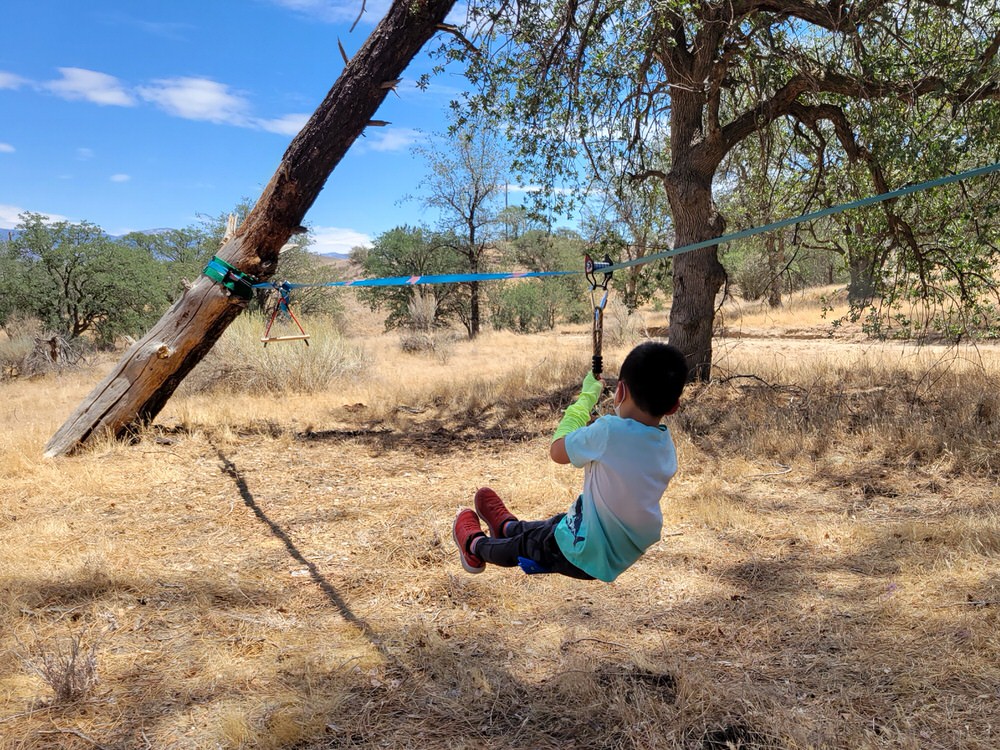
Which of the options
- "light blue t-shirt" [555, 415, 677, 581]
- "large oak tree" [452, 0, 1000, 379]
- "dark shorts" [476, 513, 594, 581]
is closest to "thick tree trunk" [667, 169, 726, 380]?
"large oak tree" [452, 0, 1000, 379]

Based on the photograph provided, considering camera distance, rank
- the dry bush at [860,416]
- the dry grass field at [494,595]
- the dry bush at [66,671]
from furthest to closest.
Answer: the dry bush at [860,416] < the dry bush at [66,671] < the dry grass field at [494,595]

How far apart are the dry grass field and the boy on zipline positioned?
2.20 ft

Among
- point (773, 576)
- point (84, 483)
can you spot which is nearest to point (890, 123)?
point (773, 576)

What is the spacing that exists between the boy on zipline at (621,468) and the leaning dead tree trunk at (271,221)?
5271 millimetres

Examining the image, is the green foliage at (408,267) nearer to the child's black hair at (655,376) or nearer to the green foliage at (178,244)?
the green foliage at (178,244)

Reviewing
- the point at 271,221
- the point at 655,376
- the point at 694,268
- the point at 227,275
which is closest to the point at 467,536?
the point at 655,376

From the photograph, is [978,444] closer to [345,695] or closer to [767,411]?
[767,411]

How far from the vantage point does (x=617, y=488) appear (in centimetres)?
264

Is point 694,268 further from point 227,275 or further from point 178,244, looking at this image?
point 178,244

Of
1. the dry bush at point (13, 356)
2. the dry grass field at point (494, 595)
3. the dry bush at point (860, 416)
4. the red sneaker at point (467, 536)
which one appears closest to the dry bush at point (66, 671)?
the dry grass field at point (494, 595)

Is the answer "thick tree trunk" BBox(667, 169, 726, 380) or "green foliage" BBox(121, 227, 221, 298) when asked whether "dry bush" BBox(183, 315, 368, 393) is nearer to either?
"thick tree trunk" BBox(667, 169, 726, 380)

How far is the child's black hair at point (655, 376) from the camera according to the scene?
8.36ft

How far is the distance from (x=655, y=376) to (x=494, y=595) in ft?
7.01

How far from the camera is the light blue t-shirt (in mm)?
2621
